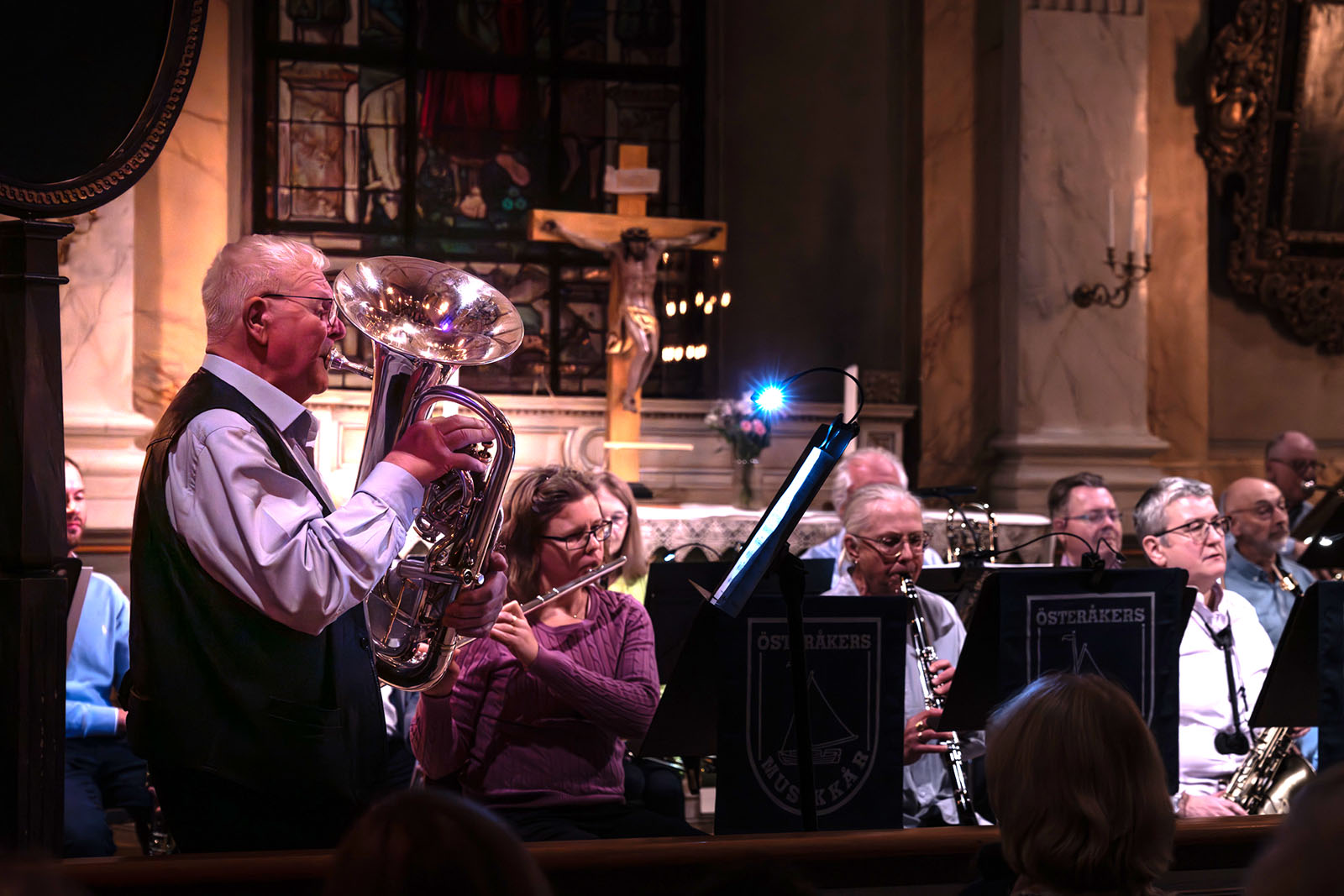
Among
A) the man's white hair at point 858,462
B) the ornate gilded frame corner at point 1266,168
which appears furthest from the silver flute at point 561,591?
the ornate gilded frame corner at point 1266,168

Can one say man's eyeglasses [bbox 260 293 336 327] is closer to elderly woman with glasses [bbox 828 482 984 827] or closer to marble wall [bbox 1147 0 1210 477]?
elderly woman with glasses [bbox 828 482 984 827]

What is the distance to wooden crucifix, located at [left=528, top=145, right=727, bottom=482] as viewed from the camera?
674 centimetres

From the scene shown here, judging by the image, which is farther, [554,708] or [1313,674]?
[1313,674]

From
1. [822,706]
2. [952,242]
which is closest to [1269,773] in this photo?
[822,706]

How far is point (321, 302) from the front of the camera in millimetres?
2377

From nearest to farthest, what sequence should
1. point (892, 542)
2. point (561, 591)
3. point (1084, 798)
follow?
point (1084, 798) → point (561, 591) → point (892, 542)

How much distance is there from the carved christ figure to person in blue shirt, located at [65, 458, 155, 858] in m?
2.98

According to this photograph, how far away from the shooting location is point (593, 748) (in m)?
3.13

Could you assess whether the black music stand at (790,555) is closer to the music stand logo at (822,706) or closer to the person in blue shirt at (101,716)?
the music stand logo at (822,706)

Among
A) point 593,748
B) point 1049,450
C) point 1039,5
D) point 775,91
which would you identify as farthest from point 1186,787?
point 775,91

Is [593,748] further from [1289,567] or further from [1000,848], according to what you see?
[1289,567]

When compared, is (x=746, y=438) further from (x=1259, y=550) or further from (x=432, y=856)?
(x=432, y=856)

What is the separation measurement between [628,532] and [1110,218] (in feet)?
12.5

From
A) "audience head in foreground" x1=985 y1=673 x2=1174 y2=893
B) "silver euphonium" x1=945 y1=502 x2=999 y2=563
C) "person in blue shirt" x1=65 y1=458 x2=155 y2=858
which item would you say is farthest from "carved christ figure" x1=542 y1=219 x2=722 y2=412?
"audience head in foreground" x1=985 y1=673 x2=1174 y2=893
